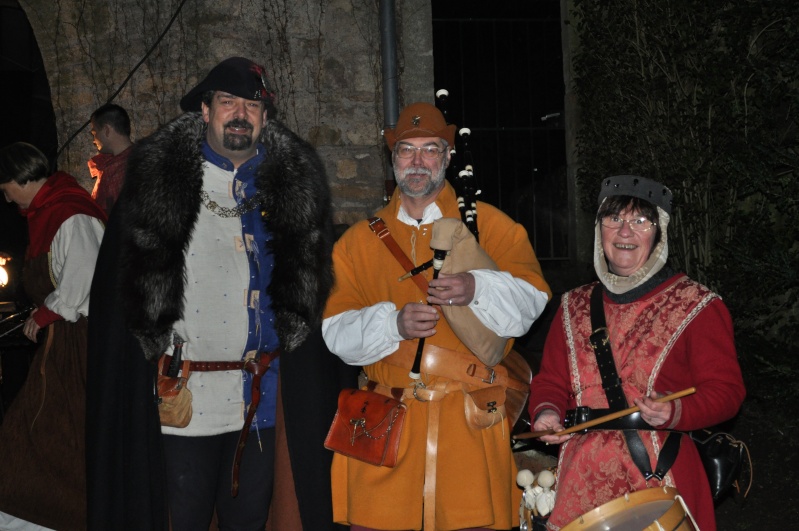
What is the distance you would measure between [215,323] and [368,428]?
2.16 ft

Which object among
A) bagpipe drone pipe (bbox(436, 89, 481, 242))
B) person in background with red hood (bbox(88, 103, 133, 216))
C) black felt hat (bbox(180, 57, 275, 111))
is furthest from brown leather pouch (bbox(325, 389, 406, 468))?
person in background with red hood (bbox(88, 103, 133, 216))

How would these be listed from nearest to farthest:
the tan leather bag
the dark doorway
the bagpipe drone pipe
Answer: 1. the tan leather bag
2. the bagpipe drone pipe
3. the dark doorway

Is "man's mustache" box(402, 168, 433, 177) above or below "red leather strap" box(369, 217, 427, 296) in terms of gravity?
above

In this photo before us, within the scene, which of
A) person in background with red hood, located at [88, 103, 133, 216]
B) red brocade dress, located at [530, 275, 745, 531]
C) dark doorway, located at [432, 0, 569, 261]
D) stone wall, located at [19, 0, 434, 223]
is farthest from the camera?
dark doorway, located at [432, 0, 569, 261]

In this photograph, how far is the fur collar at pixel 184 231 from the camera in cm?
315

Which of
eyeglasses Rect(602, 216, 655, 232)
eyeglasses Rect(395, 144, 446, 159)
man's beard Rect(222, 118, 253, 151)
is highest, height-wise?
man's beard Rect(222, 118, 253, 151)

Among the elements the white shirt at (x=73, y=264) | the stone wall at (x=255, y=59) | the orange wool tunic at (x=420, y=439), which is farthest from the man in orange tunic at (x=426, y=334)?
the stone wall at (x=255, y=59)

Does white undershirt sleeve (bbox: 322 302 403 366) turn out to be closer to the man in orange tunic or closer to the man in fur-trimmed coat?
the man in orange tunic

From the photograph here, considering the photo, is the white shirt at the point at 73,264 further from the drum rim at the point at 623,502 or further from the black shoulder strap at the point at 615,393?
the drum rim at the point at 623,502

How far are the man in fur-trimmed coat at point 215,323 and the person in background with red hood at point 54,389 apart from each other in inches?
47.6

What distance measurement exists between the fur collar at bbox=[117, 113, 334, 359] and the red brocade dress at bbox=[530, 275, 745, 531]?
991 mm

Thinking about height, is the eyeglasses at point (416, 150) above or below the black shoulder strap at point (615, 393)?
above

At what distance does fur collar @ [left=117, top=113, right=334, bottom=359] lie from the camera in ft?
10.3

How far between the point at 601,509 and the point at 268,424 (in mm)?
1431
